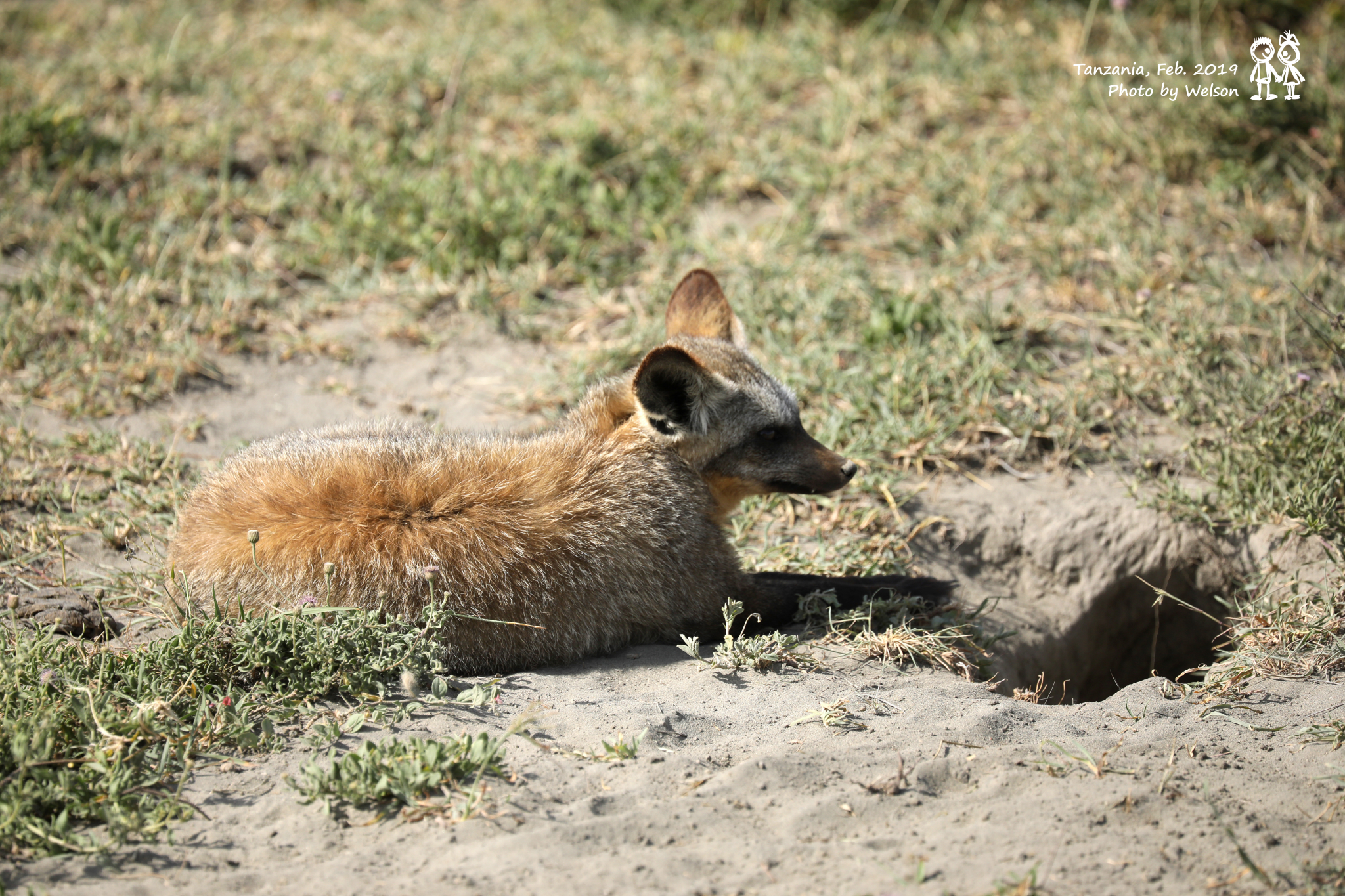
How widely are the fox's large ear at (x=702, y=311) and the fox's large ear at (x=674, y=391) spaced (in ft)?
3.02

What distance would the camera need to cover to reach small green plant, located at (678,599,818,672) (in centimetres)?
420

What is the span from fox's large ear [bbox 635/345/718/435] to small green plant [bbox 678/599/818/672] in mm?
860

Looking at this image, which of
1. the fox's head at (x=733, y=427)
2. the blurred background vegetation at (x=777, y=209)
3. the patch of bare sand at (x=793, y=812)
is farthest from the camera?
the blurred background vegetation at (x=777, y=209)

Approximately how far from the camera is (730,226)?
25.3 feet

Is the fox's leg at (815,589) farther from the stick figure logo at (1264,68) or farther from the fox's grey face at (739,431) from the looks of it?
the stick figure logo at (1264,68)

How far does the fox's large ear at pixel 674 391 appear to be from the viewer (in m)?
4.36

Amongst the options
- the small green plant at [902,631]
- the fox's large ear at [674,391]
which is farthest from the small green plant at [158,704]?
the small green plant at [902,631]

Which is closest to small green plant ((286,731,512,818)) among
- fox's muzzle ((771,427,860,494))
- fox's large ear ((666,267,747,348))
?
fox's muzzle ((771,427,860,494))

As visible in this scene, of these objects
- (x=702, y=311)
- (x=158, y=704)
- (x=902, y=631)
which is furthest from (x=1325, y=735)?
(x=158, y=704)

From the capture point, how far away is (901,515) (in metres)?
5.58

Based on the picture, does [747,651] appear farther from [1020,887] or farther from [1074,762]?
[1020,887]

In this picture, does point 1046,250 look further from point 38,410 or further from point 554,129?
point 38,410

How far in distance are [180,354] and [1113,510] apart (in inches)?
225

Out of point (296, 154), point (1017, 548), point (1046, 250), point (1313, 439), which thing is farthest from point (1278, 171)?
point (296, 154)
